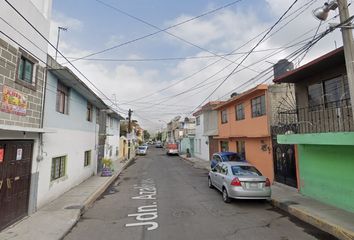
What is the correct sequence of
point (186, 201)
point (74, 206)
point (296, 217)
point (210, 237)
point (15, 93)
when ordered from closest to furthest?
point (210, 237) → point (15, 93) → point (296, 217) → point (74, 206) → point (186, 201)

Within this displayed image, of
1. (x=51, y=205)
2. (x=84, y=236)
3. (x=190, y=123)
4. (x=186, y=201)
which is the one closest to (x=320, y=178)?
(x=186, y=201)

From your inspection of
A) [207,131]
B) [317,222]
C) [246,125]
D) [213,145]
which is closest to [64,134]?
[317,222]

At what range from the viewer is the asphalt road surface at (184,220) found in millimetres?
6875

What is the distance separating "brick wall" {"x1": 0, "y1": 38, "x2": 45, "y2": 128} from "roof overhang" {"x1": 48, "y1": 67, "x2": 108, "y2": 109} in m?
0.80

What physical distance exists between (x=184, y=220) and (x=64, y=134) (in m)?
7.02

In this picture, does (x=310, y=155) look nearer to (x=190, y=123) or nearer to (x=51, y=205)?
(x=51, y=205)

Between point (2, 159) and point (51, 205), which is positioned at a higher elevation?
point (2, 159)

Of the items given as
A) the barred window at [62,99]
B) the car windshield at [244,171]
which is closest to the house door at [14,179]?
the barred window at [62,99]

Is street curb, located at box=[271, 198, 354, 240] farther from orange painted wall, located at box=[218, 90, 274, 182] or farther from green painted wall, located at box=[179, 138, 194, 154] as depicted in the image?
green painted wall, located at box=[179, 138, 194, 154]

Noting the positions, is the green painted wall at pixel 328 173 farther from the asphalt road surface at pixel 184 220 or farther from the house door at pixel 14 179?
the house door at pixel 14 179

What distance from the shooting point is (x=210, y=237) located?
6.67m

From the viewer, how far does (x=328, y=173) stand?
31.8 feet

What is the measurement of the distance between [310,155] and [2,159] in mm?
11081

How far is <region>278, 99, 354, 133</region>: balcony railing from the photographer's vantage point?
909cm
